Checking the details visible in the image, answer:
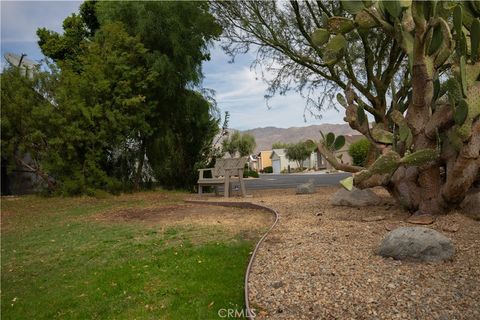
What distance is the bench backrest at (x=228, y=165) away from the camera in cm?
1105

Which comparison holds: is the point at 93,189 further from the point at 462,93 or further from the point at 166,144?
the point at 462,93

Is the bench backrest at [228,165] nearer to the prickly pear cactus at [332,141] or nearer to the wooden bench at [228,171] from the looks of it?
the wooden bench at [228,171]

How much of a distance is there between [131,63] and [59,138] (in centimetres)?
329

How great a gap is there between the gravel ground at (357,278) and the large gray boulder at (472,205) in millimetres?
115

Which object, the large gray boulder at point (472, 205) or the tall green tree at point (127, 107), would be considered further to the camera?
the tall green tree at point (127, 107)

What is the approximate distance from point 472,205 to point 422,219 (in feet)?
2.14

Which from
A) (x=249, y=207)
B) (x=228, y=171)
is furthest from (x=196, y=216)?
(x=228, y=171)

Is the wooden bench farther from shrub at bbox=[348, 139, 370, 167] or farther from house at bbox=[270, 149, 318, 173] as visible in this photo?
house at bbox=[270, 149, 318, 173]

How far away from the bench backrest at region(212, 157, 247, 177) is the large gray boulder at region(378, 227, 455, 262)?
23.0 ft

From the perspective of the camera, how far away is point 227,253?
16.0ft

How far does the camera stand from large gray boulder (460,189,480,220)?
Answer: 537 cm

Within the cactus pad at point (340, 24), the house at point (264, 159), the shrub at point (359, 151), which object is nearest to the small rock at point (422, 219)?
the cactus pad at point (340, 24)

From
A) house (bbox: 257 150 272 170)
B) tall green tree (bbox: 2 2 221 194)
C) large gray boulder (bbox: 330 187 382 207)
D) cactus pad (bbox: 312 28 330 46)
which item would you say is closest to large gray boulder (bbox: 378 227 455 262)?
large gray boulder (bbox: 330 187 382 207)

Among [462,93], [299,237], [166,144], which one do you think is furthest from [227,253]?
[166,144]
